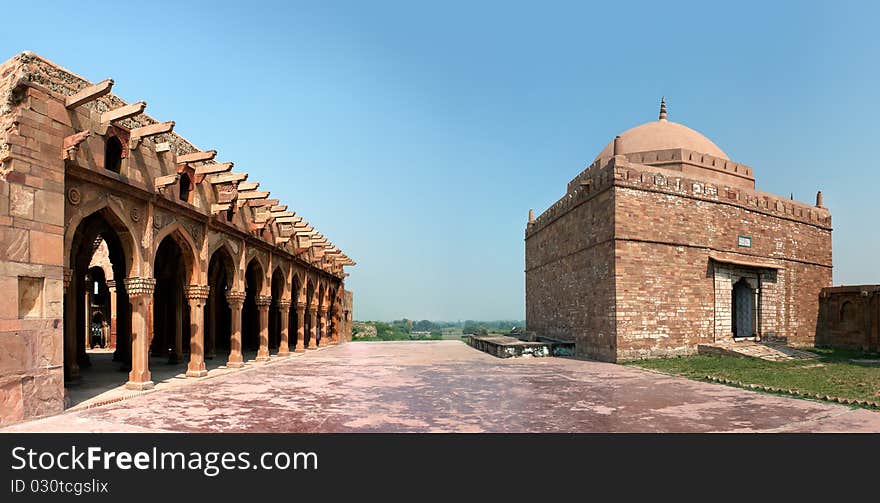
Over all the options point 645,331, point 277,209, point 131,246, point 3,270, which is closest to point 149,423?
point 3,270

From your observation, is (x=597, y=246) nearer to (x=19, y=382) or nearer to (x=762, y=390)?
(x=762, y=390)

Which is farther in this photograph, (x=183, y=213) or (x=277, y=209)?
(x=277, y=209)

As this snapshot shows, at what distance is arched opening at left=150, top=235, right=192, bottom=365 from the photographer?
55.7 feet

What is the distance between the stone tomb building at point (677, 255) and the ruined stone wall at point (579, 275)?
0.07 metres

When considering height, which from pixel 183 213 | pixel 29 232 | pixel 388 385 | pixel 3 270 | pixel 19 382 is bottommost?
pixel 388 385

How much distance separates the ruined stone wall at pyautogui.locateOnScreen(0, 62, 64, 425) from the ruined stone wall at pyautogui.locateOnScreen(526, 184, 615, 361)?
15.9 m

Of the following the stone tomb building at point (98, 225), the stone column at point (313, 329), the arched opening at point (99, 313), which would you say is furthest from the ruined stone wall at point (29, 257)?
the arched opening at point (99, 313)

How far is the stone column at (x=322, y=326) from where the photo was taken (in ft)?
92.3

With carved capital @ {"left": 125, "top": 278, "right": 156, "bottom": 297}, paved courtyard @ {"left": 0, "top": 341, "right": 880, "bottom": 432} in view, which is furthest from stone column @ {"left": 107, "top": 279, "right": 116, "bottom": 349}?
carved capital @ {"left": 125, "top": 278, "right": 156, "bottom": 297}

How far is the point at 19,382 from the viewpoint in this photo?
24.9 feet

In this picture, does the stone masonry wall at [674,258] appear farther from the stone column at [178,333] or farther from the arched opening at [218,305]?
the stone column at [178,333]

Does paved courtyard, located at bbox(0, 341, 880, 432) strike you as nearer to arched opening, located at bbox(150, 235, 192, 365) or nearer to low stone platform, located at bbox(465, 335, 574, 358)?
arched opening, located at bbox(150, 235, 192, 365)
